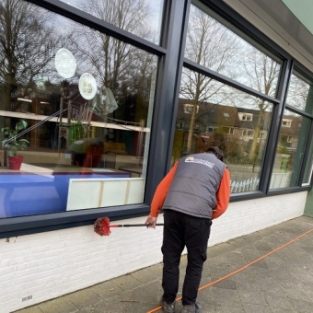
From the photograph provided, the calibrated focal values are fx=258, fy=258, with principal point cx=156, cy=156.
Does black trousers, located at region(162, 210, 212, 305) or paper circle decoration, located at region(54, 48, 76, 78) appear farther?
paper circle decoration, located at region(54, 48, 76, 78)

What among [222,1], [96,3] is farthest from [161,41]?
[222,1]

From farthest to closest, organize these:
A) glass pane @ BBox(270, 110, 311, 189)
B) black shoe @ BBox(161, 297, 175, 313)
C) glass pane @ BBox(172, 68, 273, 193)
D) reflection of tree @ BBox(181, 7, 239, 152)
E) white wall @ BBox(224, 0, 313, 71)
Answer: glass pane @ BBox(270, 110, 311, 189), glass pane @ BBox(172, 68, 273, 193), white wall @ BBox(224, 0, 313, 71), reflection of tree @ BBox(181, 7, 239, 152), black shoe @ BBox(161, 297, 175, 313)

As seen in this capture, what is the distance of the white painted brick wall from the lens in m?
2.13

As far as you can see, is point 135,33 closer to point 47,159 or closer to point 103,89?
point 103,89

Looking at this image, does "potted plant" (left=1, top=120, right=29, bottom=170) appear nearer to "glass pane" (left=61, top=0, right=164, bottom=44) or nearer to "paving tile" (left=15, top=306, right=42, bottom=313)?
"paving tile" (left=15, top=306, right=42, bottom=313)

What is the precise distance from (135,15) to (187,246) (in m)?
2.42

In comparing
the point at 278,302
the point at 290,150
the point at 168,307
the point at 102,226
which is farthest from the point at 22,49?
the point at 290,150

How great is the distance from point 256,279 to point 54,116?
3.06m

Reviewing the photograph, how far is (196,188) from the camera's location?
2.14 meters

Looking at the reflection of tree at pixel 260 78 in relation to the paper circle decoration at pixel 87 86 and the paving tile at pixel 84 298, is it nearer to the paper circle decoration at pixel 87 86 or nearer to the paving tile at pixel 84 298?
the paper circle decoration at pixel 87 86

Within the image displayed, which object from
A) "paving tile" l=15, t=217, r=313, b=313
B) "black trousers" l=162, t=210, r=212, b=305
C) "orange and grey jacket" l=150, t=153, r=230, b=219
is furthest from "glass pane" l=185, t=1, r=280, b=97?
"paving tile" l=15, t=217, r=313, b=313

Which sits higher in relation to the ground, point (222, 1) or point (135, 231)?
point (222, 1)

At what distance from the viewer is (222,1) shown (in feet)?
10.5

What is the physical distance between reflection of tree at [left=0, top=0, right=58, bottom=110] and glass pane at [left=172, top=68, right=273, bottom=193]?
1646 millimetres
